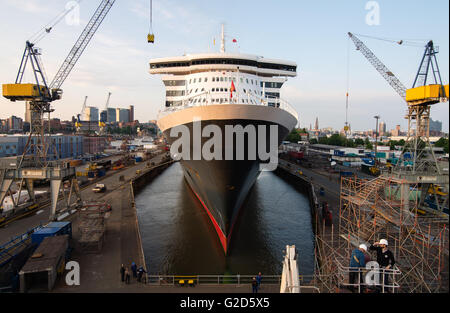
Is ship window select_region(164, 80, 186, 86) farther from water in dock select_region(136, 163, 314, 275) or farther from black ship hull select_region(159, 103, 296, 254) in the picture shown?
water in dock select_region(136, 163, 314, 275)

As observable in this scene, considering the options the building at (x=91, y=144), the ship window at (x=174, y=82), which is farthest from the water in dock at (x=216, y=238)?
the building at (x=91, y=144)

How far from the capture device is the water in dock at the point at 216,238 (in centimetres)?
1379

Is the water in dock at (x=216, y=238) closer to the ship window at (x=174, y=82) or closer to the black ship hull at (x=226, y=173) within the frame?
the black ship hull at (x=226, y=173)

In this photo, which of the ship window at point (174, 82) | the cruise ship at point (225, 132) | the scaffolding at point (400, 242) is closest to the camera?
the scaffolding at point (400, 242)

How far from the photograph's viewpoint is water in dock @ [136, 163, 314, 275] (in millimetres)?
13789

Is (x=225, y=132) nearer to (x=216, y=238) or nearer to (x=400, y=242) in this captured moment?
(x=216, y=238)

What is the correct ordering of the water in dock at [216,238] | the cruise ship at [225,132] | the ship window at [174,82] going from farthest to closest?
1. the ship window at [174,82]
2. the water in dock at [216,238]
3. the cruise ship at [225,132]

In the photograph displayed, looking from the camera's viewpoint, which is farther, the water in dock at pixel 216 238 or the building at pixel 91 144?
the building at pixel 91 144

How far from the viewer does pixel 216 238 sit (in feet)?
55.2

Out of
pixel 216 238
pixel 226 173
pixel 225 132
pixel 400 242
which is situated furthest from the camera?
pixel 216 238

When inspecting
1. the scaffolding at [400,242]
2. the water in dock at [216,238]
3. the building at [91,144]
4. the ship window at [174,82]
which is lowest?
Answer: the water in dock at [216,238]

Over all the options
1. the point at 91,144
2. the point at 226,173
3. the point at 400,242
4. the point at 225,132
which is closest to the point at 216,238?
the point at 226,173
